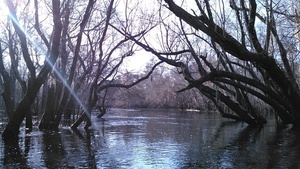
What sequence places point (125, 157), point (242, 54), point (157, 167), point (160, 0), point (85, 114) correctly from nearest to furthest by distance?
point (157, 167) < point (125, 157) < point (242, 54) < point (160, 0) < point (85, 114)

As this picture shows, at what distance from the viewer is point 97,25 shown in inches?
901

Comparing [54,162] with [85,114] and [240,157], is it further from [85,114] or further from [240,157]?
[85,114]

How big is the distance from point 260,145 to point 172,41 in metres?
9.74

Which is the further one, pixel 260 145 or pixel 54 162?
pixel 260 145

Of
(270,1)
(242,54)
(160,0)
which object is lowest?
(242,54)

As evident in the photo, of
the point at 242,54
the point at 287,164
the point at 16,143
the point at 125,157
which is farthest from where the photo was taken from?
the point at 16,143

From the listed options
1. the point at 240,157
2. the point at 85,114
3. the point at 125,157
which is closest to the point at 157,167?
the point at 125,157

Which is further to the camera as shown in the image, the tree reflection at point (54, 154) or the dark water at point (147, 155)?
the dark water at point (147, 155)

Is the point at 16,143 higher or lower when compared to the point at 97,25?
lower

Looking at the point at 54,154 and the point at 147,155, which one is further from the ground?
the point at 54,154

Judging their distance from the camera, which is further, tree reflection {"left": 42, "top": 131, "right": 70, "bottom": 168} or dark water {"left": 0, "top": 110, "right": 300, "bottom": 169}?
dark water {"left": 0, "top": 110, "right": 300, "bottom": 169}

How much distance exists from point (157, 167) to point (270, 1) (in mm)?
9172

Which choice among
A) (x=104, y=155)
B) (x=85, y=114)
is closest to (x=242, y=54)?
(x=104, y=155)

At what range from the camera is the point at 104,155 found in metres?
11.7
